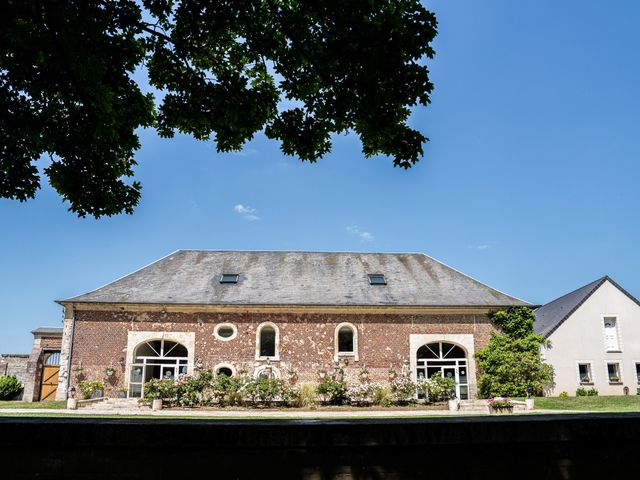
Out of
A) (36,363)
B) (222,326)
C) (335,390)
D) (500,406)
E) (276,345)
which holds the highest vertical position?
(222,326)

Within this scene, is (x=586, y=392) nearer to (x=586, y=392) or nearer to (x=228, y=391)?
(x=586, y=392)

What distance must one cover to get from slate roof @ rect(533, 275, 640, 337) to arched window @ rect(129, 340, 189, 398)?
59.0 feet

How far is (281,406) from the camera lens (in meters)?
17.8

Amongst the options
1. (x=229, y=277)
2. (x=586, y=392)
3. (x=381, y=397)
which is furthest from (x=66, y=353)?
(x=586, y=392)

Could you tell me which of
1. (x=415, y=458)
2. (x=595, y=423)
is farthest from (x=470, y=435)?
(x=595, y=423)

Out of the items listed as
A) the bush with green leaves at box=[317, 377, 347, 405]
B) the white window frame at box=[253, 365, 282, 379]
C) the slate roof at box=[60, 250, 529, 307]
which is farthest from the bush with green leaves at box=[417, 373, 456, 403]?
the white window frame at box=[253, 365, 282, 379]

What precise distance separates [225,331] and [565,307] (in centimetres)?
1840

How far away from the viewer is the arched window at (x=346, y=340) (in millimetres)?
21266

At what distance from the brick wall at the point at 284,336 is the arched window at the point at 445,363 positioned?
0.82m

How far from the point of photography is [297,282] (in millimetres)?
23422

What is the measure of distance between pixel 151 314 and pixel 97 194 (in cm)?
1533

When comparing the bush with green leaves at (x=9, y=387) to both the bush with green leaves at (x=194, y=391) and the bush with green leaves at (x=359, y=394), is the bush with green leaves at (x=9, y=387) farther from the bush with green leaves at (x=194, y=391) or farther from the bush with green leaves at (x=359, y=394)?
the bush with green leaves at (x=359, y=394)

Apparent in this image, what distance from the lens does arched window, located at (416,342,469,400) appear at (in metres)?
21.5

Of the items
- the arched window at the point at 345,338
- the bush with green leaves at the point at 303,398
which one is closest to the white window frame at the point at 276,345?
the arched window at the point at 345,338
